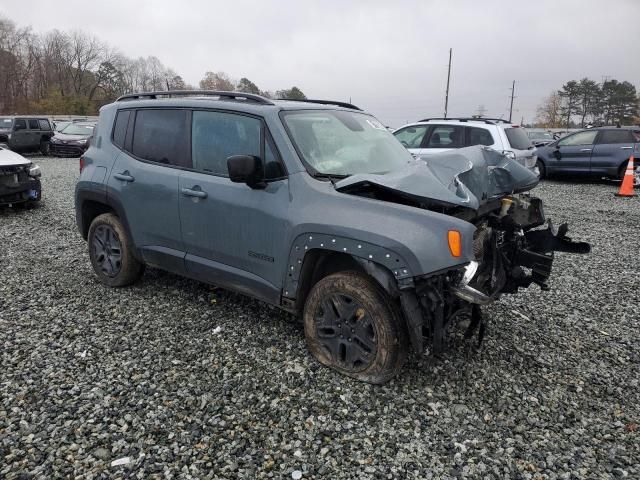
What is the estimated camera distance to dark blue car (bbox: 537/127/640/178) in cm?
1293

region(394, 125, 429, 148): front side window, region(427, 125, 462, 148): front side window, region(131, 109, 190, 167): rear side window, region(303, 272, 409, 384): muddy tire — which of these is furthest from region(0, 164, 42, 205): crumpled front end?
region(427, 125, 462, 148): front side window

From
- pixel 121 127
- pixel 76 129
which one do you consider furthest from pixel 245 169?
pixel 76 129

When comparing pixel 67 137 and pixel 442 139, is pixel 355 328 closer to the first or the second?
pixel 442 139

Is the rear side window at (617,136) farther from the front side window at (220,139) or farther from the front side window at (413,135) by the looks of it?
the front side window at (220,139)

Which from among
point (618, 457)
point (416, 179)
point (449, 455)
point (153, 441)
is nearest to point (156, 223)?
point (153, 441)

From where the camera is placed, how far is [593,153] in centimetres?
1336

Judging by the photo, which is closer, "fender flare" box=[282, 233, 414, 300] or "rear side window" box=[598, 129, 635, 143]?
"fender flare" box=[282, 233, 414, 300]

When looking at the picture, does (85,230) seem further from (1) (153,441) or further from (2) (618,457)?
(2) (618,457)

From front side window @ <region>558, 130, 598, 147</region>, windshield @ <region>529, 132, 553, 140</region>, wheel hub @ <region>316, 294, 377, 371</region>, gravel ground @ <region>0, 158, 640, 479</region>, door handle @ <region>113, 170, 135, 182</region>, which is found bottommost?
gravel ground @ <region>0, 158, 640, 479</region>

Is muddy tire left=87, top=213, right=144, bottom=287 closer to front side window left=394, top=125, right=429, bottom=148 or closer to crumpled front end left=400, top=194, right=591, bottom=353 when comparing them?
crumpled front end left=400, top=194, right=591, bottom=353

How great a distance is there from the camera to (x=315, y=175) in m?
3.33

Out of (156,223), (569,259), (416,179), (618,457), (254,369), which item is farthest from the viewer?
(569,259)

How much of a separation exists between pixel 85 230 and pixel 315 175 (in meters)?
3.02

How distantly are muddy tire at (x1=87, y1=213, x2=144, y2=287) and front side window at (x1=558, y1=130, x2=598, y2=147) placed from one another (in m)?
13.3
